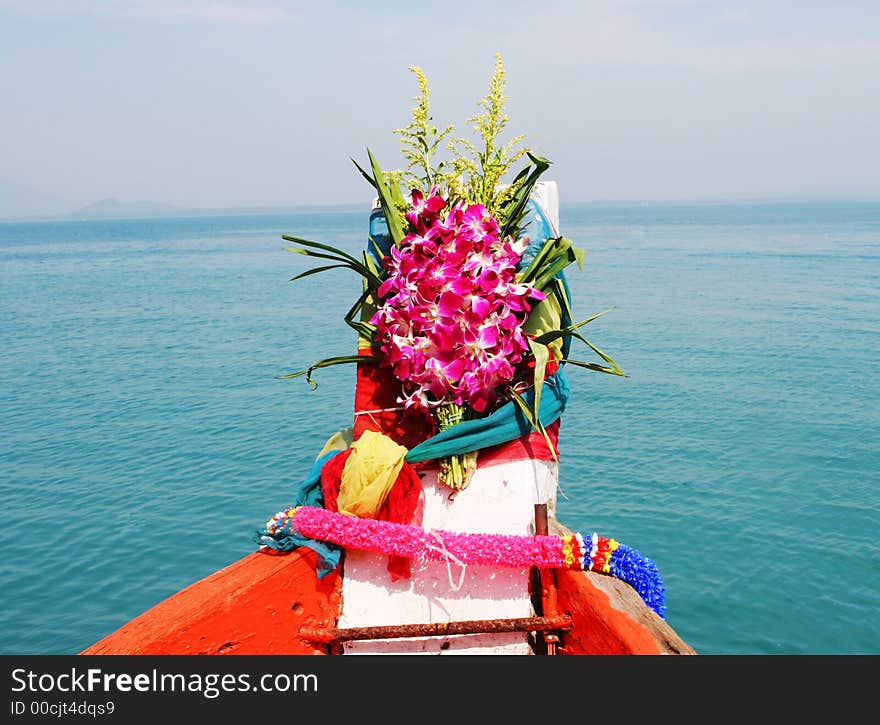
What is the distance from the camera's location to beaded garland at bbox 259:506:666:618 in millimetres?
3311

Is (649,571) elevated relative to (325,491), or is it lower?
lower

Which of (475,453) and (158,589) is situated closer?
(475,453)

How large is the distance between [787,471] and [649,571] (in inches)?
490

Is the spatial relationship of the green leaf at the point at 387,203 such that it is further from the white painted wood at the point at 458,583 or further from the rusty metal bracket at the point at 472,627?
the rusty metal bracket at the point at 472,627

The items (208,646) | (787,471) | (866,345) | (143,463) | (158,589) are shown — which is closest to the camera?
(208,646)

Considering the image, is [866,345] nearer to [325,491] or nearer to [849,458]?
[849,458]

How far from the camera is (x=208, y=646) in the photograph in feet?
10.8

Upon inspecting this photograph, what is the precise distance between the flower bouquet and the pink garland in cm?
26

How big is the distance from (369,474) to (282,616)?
0.75 meters

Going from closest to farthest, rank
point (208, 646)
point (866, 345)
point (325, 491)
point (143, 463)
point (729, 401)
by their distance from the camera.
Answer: point (208, 646) → point (325, 491) → point (143, 463) → point (729, 401) → point (866, 345)

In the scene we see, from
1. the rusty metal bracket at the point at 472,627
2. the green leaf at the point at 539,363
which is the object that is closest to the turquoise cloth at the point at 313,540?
the rusty metal bracket at the point at 472,627

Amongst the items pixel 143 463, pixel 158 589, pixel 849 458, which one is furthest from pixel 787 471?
pixel 143 463

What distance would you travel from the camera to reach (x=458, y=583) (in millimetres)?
3406

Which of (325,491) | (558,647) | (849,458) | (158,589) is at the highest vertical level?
(325,491)
